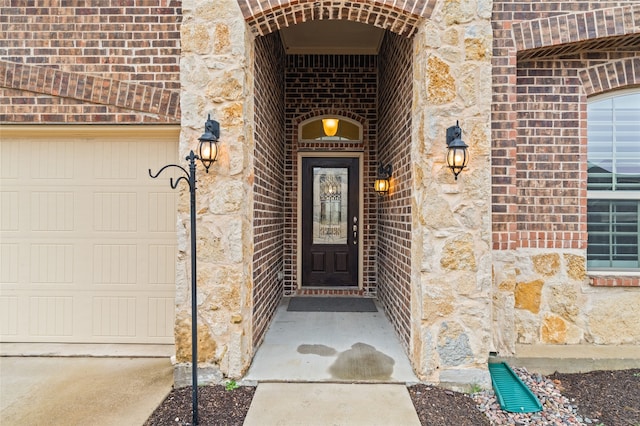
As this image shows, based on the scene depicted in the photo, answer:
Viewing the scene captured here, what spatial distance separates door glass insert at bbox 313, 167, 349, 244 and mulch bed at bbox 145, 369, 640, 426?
8.44 ft

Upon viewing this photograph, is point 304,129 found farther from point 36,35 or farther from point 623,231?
point 623,231

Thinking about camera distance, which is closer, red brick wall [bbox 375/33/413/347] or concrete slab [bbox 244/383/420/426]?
concrete slab [bbox 244/383/420/426]

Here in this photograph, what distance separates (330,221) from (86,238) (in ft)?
9.32

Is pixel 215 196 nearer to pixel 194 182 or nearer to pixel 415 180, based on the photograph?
pixel 194 182

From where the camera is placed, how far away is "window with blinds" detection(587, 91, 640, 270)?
10.5 ft

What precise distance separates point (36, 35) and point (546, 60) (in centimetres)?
466

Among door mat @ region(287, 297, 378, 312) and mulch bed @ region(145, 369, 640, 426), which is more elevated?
door mat @ region(287, 297, 378, 312)

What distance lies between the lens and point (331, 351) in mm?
2930

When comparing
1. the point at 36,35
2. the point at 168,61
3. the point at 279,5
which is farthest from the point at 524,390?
the point at 36,35

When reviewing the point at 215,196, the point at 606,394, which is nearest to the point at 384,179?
the point at 215,196

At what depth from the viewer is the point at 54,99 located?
3.10 m

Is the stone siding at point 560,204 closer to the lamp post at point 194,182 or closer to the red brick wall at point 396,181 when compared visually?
the red brick wall at point 396,181

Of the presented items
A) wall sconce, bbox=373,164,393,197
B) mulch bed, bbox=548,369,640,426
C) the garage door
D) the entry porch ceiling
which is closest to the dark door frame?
wall sconce, bbox=373,164,393,197

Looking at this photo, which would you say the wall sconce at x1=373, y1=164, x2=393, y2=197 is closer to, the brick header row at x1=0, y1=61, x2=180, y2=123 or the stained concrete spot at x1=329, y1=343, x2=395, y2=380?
the stained concrete spot at x1=329, y1=343, x2=395, y2=380
